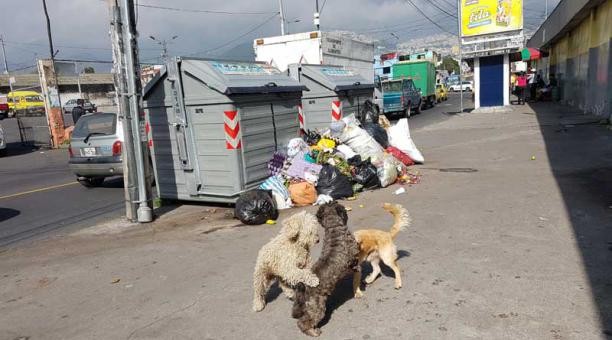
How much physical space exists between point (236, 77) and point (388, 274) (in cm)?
430

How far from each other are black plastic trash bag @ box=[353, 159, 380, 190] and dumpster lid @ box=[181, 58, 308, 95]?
6.25 ft

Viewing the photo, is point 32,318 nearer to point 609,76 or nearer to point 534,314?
point 534,314

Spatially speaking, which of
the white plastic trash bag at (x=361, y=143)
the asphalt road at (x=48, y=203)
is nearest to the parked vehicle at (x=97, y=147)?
the asphalt road at (x=48, y=203)

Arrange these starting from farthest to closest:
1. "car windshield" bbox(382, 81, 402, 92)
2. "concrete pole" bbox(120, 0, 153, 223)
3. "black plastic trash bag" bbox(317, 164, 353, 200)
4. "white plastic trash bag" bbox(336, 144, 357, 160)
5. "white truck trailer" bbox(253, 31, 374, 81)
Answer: "car windshield" bbox(382, 81, 402, 92) → "white truck trailer" bbox(253, 31, 374, 81) → "white plastic trash bag" bbox(336, 144, 357, 160) → "black plastic trash bag" bbox(317, 164, 353, 200) → "concrete pole" bbox(120, 0, 153, 223)

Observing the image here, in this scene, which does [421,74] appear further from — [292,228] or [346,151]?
[292,228]

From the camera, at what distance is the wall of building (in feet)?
47.6

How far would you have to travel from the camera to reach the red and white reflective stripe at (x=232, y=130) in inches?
273

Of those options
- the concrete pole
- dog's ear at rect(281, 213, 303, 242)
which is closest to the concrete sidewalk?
the concrete pole

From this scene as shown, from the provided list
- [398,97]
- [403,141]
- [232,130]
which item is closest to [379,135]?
[403,141]

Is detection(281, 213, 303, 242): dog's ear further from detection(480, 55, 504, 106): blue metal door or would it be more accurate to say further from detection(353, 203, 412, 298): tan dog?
detection(480, 55, 504, 106): blue metal door

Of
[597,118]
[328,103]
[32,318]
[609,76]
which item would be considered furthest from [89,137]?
[597,118]

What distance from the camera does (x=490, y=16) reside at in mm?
23094

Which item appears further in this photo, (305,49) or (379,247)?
(305,49)

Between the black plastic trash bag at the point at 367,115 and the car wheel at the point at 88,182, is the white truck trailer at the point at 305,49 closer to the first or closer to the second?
the black plastic trash bag at the point at 367,115
